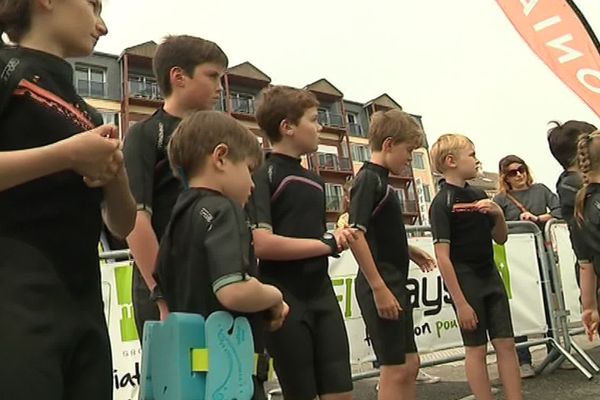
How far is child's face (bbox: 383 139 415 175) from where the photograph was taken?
3363 mm

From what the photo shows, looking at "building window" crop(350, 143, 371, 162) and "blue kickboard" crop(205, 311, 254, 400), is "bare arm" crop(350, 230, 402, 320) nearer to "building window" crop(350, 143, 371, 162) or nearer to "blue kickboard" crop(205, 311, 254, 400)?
"blue kickboard" crop(205, 311, 254, 400)

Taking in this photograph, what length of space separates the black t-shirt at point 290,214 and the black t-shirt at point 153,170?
0.47 metres

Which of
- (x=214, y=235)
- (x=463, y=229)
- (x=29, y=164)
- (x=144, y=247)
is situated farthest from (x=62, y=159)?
(x=463, y=229)

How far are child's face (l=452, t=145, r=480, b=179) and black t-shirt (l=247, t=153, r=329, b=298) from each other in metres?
1.48

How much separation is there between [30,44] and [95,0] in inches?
9.2

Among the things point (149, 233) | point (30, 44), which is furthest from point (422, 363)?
point (30, 44)

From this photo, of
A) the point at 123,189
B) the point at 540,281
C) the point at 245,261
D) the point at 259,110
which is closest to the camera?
the point at 123,189

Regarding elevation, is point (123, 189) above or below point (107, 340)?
above

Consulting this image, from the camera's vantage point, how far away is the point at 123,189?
1.56 m

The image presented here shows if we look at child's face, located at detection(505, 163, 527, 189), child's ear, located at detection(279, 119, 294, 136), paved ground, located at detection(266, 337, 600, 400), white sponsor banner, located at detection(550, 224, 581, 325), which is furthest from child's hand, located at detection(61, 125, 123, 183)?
white sponsor banner, located at detection(550, 224, 581, 325)

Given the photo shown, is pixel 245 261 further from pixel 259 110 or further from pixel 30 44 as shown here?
pixel 259 110

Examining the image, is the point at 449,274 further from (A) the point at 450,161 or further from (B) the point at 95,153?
(B) the point at 95,153

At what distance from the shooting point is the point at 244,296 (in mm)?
1675

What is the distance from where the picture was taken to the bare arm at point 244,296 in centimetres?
166
